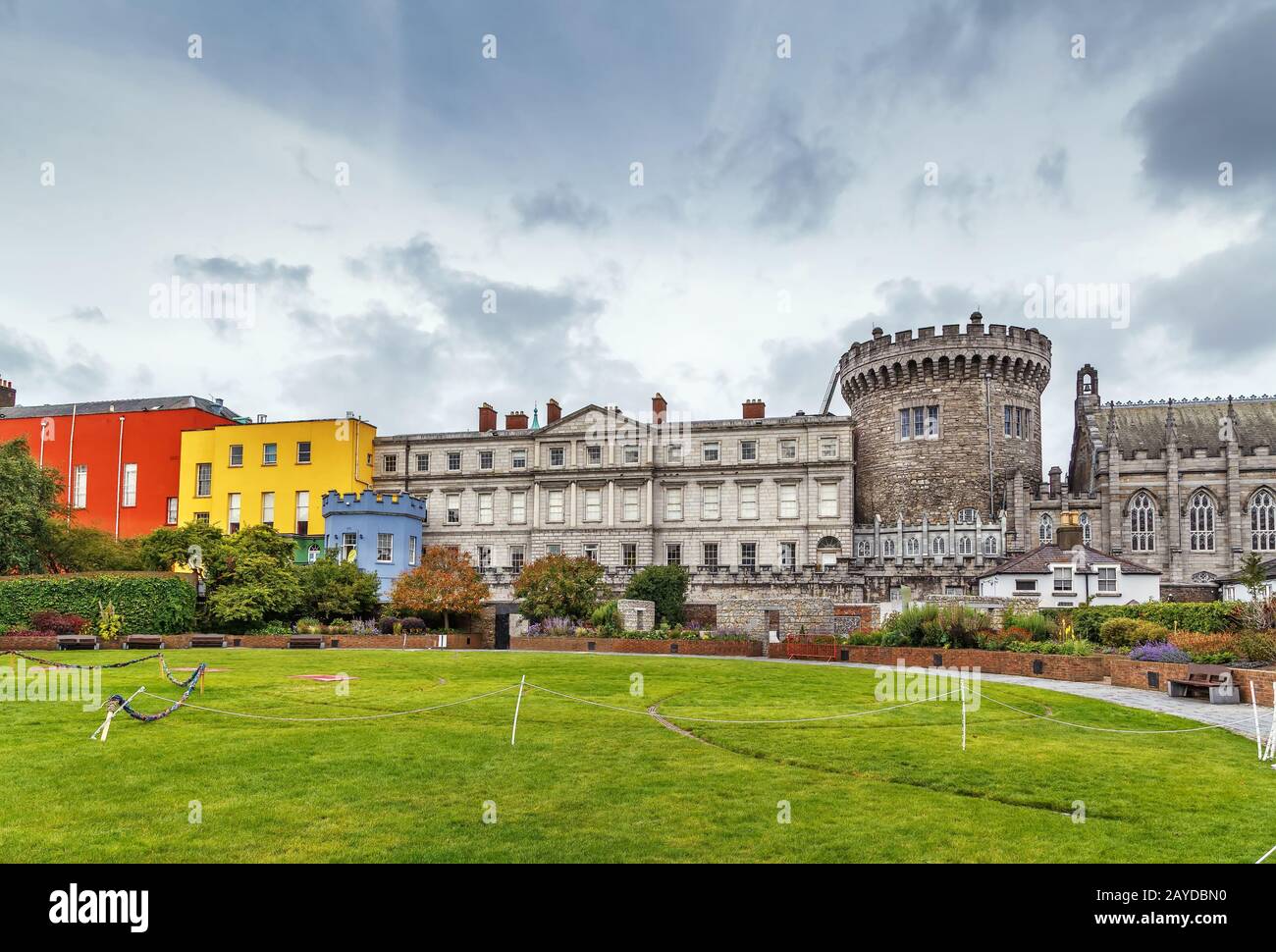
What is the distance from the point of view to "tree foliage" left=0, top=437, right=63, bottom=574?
40812mm

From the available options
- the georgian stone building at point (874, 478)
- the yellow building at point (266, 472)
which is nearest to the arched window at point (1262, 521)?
the georgian stone building at point (874, 478)

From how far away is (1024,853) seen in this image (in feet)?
29.1

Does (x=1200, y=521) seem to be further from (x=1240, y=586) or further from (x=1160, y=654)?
(x=1160, y=654)

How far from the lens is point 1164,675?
22438 millimetres

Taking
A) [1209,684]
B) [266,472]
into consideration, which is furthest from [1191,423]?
[266,472]

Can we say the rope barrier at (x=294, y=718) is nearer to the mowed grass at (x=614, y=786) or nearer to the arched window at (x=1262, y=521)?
the mowed grass at (x=614, y=786)

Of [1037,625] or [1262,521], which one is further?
[1262,521]

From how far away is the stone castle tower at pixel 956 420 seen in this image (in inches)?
2258

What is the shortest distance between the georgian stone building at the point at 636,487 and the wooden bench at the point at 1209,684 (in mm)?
34456

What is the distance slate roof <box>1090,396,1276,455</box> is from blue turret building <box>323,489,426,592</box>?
42086mm

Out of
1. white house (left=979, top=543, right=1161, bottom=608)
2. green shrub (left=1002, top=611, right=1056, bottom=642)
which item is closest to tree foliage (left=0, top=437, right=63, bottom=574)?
green shrub (left=1002, top=611, right=1056, bottom=642)

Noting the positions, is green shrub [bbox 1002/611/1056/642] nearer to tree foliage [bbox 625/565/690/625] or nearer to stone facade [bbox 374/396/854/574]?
tree foliage [bbox 625/565/690/625]

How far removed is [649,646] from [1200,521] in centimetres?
3433
